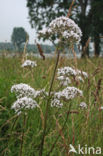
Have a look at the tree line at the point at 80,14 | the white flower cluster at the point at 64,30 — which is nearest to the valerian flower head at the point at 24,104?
the white flower cluster at the point at 64,30

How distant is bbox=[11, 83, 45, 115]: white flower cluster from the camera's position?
2430mm

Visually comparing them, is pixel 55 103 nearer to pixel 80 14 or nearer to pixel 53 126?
pixel 53 126

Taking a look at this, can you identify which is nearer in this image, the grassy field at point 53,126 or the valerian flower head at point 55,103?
the valerian flower head at point 55,103

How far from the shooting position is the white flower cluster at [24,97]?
95.7 inches

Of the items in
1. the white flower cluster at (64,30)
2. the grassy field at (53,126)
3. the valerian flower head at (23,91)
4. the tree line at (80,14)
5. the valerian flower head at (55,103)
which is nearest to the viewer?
the white flower cluster at (64,30)

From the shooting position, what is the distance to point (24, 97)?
246 cm

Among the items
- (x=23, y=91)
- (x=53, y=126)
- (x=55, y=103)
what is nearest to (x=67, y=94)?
(x=55, y=103)

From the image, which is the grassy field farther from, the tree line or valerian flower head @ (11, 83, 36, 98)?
the tree line

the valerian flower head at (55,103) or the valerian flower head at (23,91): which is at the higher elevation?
the valerian flower head at (23,91)

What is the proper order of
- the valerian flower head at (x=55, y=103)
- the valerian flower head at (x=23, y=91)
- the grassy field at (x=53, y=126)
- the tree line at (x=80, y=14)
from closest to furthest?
the valerian flower head at (x=23, y=91), the valerian flower head at (x=55, y=103), the grassy field at (x=53, y=126), the tree line at (x=80, y=14)

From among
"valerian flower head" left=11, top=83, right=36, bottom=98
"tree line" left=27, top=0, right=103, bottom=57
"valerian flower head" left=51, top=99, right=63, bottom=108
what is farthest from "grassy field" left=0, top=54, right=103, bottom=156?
"tree line" left=27, top=0, right=103, bottom=57

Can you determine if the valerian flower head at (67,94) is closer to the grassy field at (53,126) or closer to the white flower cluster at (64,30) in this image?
the grassy field at (53,126)

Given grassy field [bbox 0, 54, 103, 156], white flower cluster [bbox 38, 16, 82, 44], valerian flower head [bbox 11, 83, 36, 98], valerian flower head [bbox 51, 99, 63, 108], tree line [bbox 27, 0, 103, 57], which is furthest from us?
tree line [bbox 27, 0, 103, 57]

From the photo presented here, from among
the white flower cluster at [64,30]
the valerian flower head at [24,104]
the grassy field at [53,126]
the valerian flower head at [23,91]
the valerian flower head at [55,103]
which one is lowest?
the grassy field at [53,126]
